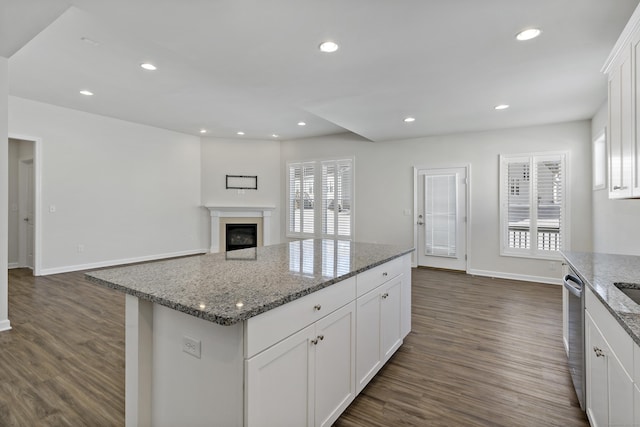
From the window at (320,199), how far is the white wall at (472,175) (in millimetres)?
212

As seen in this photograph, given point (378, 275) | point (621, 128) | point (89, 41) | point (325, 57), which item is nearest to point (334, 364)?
point (378, 275)

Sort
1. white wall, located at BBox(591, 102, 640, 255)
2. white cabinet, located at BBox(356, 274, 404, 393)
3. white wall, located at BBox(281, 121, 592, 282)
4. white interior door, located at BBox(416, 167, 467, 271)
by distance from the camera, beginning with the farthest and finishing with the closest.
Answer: white interior door, located at BBox(416, 167, 467, 271)
white wall, located at BBox(281, 121, 592, 282)
white wall, located at BBox(591, 102, 640, 255)
white cabinet, located at BBox(356, 274, 404, 393)

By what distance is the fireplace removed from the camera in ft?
25.5

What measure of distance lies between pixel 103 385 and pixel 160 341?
46.9 inches

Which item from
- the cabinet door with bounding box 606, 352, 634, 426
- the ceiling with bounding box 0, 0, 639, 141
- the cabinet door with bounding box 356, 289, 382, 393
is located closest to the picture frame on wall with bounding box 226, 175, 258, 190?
the ceiling with bounding box 0, 0, 639, 141

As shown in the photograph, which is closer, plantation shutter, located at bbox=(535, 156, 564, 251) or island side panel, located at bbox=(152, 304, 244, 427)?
island side panel, located at bbox=(152, 304, 244, 427)

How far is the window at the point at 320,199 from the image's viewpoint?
7.18 m

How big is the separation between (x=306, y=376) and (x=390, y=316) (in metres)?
1.14

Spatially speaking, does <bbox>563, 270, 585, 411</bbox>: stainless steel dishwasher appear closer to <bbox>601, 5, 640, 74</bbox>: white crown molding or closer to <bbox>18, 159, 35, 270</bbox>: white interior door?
<bbox>601, 5, 640, 74</bbox>: white crown molding

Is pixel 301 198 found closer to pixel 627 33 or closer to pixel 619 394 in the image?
pixel 627 33

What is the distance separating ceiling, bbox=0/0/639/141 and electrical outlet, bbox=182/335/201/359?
2.19 meters

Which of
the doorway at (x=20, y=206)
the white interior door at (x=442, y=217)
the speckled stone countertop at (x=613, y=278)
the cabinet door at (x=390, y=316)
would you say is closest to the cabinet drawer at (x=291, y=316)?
the cabinet door at (x=390, y=316)

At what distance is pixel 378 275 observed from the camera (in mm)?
2271

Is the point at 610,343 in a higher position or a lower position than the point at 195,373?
higher
